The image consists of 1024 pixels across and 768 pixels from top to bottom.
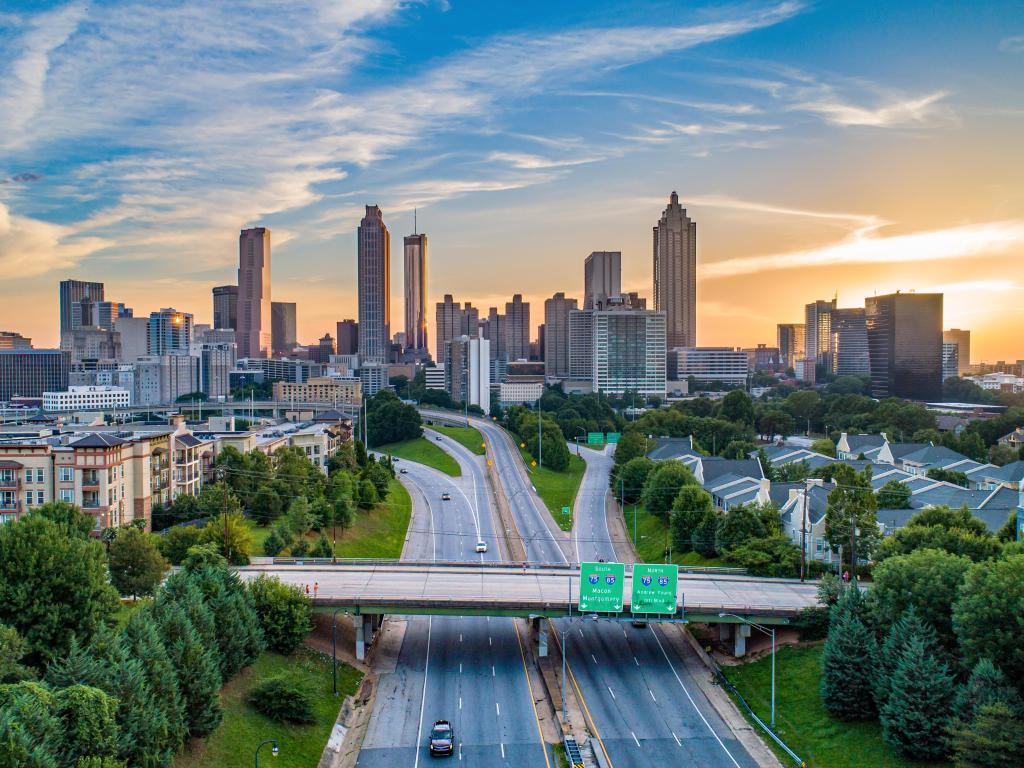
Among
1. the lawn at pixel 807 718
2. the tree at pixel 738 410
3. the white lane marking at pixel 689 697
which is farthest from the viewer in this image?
the tree at pixel 738 410

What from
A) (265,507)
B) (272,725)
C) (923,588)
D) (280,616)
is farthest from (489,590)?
(265,507)

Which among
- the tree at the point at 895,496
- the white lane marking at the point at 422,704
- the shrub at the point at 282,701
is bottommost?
the white lane marking at the point at 422,704

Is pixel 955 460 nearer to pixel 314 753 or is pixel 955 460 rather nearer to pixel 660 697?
pixel 660 697

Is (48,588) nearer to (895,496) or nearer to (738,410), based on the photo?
(895,496)

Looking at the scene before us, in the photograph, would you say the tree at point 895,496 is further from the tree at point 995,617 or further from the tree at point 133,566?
the tree at point 133,566

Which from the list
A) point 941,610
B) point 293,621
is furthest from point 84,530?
point 941,610

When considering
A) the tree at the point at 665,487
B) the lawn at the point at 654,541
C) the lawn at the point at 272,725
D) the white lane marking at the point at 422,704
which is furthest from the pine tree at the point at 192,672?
the tree at the point at 665,487
